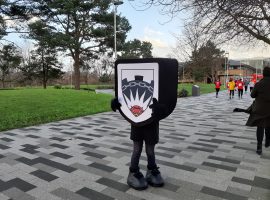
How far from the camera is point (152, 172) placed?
385 cm

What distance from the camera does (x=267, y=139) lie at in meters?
5.91

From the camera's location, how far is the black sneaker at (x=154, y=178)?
377cm

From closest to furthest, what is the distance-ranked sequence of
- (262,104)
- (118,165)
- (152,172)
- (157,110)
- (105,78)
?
(157,110) → (152,172) → (118,165) → (262,104) → (105,78)

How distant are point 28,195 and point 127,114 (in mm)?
1653

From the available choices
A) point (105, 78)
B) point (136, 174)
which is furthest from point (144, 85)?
point (105, 78)

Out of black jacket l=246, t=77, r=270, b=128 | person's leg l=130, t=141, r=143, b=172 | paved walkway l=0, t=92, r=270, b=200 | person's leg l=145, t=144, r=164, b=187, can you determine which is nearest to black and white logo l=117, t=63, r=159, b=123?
person's leg l=130, t=141, r=143, b=172

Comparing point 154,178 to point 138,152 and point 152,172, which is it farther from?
point 138,152

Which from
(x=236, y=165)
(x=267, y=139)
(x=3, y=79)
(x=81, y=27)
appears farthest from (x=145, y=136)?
(x=3, y=79)

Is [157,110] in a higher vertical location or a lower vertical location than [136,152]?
higher

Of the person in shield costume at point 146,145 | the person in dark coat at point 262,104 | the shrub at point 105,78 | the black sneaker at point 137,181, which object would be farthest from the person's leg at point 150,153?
the shrub at point 105,78

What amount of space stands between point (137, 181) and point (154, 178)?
253mm

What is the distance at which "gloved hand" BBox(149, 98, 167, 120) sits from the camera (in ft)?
11.1

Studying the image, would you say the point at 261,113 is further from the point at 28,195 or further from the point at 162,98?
the point at 28,195

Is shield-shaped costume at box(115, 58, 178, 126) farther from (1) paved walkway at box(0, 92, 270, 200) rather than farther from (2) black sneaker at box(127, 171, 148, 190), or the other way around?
(1) paved walkway at box(0, 92, 270, 200)
